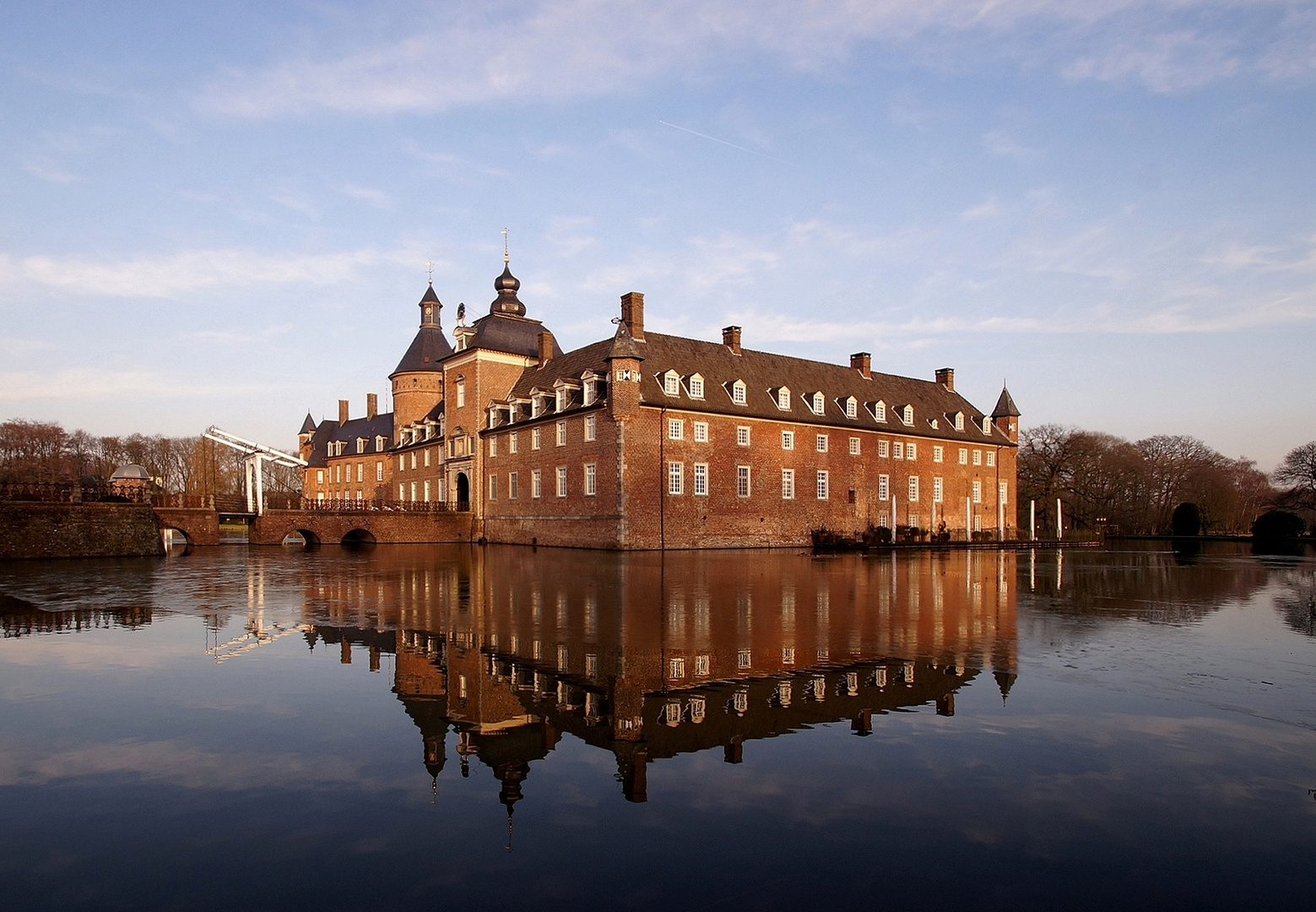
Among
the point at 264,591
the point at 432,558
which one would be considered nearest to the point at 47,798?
the point at 264,591

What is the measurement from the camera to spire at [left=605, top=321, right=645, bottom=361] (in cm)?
3626

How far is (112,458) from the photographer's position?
253 ft

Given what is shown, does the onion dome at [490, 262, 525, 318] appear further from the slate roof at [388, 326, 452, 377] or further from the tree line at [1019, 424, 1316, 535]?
the tree line at [1019, 424, 1316, 535]

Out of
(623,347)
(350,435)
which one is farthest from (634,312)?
(350,435)

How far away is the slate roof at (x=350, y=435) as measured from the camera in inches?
2904

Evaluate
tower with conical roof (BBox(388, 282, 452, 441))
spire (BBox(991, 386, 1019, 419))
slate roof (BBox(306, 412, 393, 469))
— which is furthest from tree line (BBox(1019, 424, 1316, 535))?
slate roof (BBox(306, 412, 393, 469))

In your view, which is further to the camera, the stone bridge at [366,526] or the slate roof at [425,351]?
the slate roof at [425,351]

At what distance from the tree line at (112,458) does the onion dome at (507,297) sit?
26011 mm

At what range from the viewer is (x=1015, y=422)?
2260 inches

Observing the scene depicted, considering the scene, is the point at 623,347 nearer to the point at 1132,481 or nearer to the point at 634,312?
the point at 634,312

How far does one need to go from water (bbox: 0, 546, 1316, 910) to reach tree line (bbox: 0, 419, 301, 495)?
193 feet

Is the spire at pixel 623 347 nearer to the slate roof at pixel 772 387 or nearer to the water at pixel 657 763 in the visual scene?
the slate roof at pixel 772 387

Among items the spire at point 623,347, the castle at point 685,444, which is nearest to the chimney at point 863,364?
the castle at point 685,444

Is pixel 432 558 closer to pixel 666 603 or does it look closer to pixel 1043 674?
pixel 666 603
